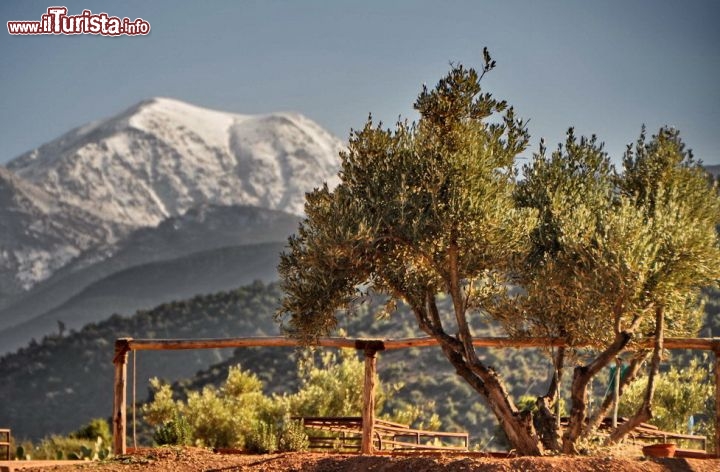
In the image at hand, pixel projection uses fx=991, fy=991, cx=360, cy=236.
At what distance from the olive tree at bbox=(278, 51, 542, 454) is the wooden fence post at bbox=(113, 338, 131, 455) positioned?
10.4ft

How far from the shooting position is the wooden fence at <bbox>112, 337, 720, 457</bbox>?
1364 cm

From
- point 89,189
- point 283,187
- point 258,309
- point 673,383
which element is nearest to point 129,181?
point 89,189

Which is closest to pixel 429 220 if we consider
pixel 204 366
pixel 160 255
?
pixel 204 366

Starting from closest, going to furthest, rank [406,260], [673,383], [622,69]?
[406,260] → [673,383] → [622,69]

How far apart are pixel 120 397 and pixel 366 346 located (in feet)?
12.6

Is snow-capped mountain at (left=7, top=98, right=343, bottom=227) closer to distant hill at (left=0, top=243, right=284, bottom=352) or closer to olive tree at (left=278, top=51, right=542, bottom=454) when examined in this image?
distant hill at (left=0, top=243, right=284, bottom=352)

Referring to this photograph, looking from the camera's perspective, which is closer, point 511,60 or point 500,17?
point 511,60

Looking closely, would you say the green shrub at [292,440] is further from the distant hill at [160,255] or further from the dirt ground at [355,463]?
the distant hill at [160,255]

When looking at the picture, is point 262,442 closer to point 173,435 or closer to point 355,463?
point 173,435

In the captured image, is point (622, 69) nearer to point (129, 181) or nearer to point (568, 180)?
point (568, 180)

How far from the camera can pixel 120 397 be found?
587 inches

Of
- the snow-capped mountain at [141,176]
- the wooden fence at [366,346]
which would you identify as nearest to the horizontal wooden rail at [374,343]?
the wooden fence at [366,346]

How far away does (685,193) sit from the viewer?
13.7 m

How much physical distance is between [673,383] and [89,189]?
12819 centimetres
